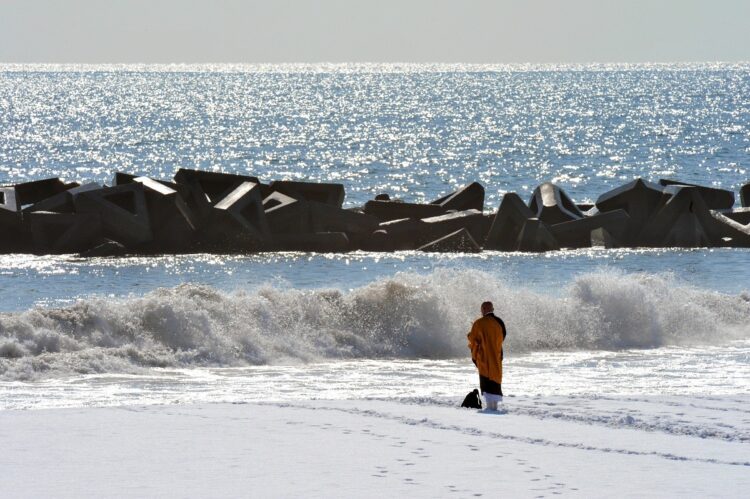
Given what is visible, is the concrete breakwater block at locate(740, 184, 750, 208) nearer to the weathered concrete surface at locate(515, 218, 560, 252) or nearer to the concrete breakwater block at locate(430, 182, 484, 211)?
the concrete breakwater block at locate(430, 182, 484, 211)

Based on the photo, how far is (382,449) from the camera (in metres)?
11.1

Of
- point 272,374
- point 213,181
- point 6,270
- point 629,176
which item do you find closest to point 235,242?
point 213,181

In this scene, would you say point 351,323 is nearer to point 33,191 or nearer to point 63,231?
point 63,231

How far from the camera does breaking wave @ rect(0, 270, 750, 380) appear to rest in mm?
17172

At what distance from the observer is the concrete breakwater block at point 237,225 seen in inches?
1103

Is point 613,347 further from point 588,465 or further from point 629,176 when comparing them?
point 629,176

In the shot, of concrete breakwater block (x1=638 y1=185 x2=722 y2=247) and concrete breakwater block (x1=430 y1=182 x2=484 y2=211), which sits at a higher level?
concrete breakwater block (x1=430 y1=182 x2=484 y2=211)

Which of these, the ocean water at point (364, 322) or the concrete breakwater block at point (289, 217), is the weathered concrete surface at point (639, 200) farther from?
the concrete breakwater block at point (289, 217)

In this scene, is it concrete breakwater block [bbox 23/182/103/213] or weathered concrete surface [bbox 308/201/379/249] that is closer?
concrete breakwater block [bbox 23/182/103/213]

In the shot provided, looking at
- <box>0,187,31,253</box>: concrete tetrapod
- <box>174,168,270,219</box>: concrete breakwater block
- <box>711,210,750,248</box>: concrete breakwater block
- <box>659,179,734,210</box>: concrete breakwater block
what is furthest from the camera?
<box>659,179,734,210</box>: concrete breakwater block

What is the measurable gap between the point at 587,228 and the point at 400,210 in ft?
14.0

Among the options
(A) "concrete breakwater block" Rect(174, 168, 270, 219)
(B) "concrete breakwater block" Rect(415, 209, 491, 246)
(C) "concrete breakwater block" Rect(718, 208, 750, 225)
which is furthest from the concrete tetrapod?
(C) "concrete breakwater block" Rect(718, 208, 750, 225)

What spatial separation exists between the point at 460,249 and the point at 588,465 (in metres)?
18.0

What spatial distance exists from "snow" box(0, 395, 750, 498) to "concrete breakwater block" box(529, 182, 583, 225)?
55.4 feet
